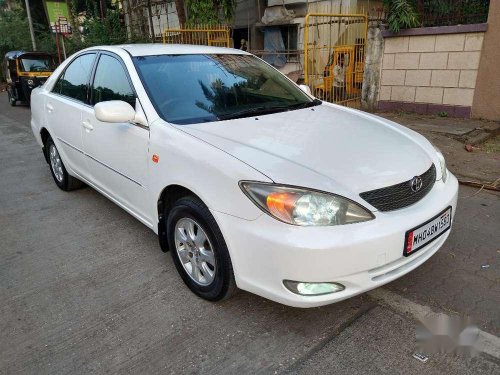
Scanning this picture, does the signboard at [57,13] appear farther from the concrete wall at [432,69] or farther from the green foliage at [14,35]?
the concrete wall at [432,69]

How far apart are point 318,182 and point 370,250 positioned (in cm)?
43

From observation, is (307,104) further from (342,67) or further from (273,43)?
(273,43)

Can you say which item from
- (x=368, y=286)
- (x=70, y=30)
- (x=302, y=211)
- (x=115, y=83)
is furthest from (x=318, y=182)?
(x=70, y=30)

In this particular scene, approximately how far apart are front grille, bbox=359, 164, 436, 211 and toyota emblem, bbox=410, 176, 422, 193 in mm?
15

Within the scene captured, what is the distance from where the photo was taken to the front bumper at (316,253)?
2.09 metres

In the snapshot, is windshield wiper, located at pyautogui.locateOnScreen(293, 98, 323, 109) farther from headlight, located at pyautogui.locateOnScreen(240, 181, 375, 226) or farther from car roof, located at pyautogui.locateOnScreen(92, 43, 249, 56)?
headlight, located at pyautogui.locateOnScreen(240, 181, 375, 226)

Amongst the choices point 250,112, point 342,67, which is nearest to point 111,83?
point 250,112

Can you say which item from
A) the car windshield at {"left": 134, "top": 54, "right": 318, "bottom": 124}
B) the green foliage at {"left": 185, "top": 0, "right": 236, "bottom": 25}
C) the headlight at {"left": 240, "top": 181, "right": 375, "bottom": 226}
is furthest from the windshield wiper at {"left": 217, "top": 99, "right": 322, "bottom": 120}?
the green foliage at {"left": 185, "top": 0, "right": 236, "bottom": 25}

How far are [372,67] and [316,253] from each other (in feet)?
23.1

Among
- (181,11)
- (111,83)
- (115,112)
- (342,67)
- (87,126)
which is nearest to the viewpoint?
(115,112)

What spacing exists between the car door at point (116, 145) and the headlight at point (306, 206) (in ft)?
3.80

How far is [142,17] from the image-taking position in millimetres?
16672

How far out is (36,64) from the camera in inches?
530

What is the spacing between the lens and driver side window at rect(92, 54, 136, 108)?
324 centimetres
